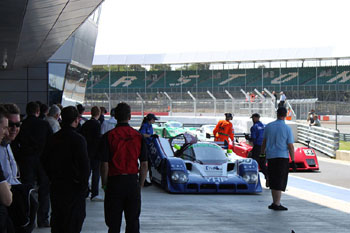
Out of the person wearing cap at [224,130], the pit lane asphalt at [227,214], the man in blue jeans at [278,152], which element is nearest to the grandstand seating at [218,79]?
the person wearing cap at [224,130]

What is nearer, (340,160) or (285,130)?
(285,130)

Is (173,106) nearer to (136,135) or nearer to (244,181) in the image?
(244,181)

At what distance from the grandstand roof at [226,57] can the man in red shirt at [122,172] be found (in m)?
55.3

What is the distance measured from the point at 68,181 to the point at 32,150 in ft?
6.34

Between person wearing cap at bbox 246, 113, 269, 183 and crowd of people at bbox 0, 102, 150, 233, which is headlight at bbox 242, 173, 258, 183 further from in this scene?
crowd of people at bbox 0, 102, 150, 233

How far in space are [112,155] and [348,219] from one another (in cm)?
382

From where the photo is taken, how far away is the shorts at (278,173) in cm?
870

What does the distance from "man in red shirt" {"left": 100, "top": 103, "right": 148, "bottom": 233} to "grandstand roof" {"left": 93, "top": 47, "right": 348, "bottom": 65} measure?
181 feet

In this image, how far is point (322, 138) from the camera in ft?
74.1

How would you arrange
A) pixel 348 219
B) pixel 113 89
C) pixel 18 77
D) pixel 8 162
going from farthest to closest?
1. pixel 113 89
2. pixel 18 77
3. pixel 348 219
4. pixel 8 162

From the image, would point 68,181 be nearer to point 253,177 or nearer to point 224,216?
point 224,216

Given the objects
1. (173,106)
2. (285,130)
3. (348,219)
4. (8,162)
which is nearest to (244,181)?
(285,130)

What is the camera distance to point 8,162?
457cm

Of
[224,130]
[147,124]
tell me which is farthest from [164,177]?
[224,130]
